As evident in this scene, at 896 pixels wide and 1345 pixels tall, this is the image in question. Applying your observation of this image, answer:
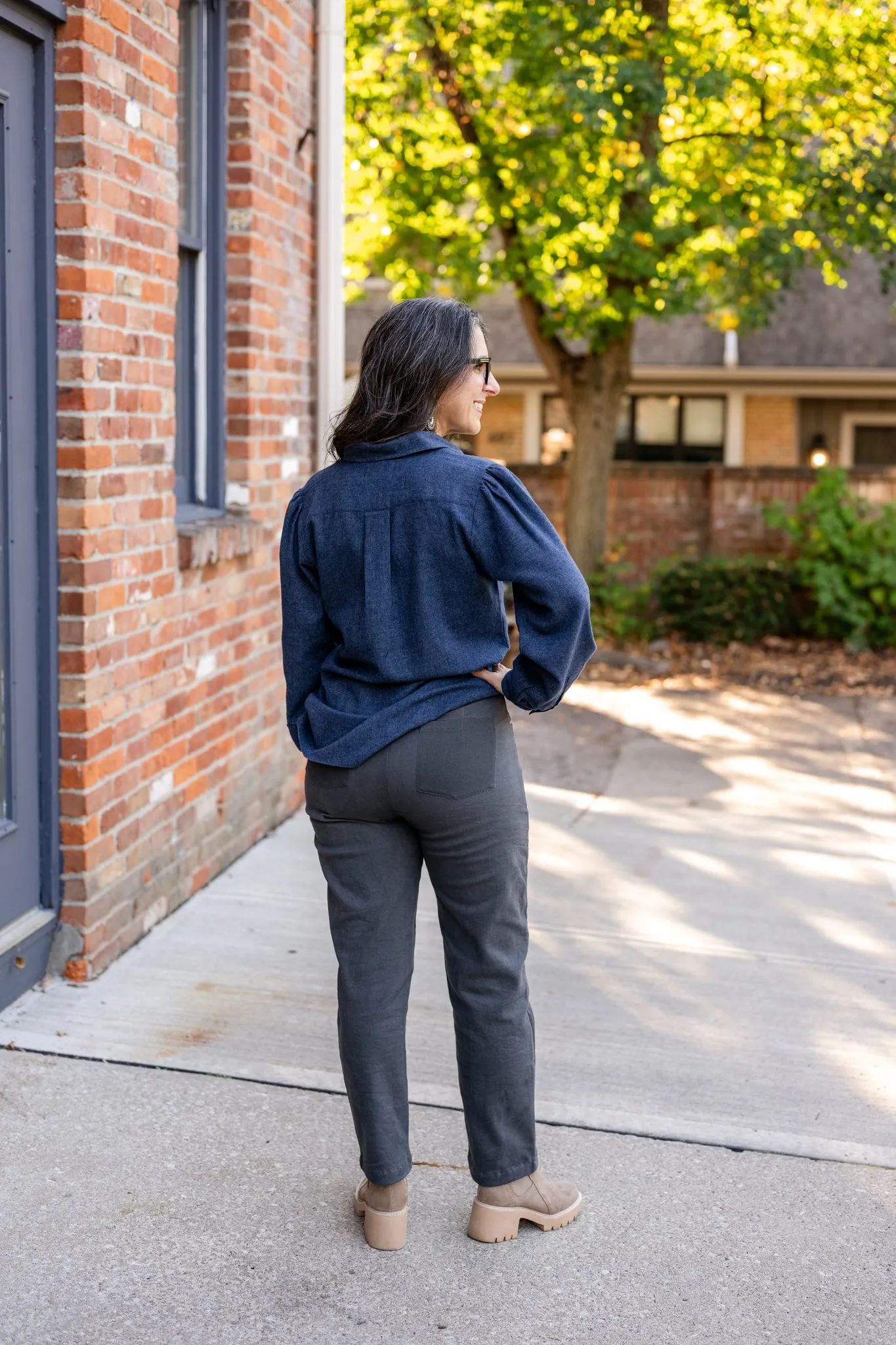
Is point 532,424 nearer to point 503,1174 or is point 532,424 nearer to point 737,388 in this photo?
point 737,388

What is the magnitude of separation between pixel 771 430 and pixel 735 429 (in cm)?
53

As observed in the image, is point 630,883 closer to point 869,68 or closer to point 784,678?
point 784,678

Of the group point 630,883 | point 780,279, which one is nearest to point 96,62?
point 630,883

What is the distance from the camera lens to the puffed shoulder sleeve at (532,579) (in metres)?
2.65

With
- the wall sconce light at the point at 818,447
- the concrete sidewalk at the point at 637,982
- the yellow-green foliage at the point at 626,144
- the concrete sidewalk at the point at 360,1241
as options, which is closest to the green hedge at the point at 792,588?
the yellow-green foliage at the point at 626,144

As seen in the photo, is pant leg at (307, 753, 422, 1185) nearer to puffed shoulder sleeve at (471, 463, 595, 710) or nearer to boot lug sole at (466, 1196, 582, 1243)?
boot lug sole at (466, 1196, 582, 1243)

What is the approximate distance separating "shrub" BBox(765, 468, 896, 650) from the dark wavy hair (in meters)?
9.86

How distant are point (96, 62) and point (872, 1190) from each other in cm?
348

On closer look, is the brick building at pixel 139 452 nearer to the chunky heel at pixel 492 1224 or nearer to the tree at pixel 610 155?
the chunky heel at pixel 492 1224

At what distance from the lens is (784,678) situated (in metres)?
11.2

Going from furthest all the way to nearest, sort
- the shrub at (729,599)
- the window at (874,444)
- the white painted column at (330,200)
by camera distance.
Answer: the window at (874,444) → the shrub at (729,599) → the white painted column at (330,200)

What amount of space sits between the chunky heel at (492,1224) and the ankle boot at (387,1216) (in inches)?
5.7

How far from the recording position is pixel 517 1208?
296 centimetres

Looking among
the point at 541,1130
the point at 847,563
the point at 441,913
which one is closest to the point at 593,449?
the point at 847,563
